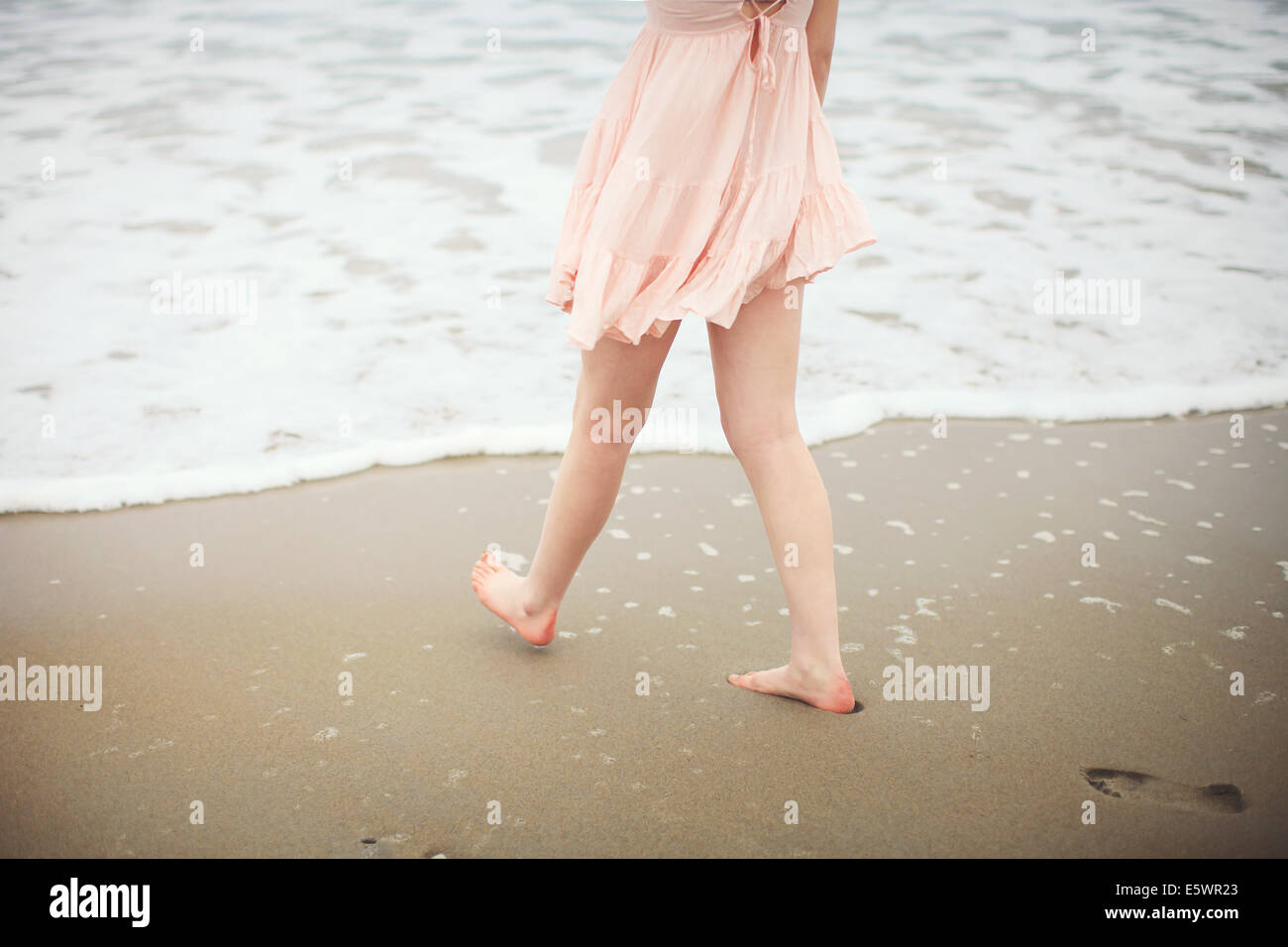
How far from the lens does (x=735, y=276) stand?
69.5 inches

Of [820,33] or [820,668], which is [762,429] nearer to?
[820,668]

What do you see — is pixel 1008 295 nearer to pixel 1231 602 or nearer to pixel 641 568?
pixel 1231 602

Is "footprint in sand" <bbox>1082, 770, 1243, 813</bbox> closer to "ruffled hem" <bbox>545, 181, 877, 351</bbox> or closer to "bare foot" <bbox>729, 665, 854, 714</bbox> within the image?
"bare foot" <bbox>729, 665, 854, 714</bbox>

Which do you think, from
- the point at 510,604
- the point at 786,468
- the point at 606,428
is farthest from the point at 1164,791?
the point at 510,604

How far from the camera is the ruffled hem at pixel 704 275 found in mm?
1767

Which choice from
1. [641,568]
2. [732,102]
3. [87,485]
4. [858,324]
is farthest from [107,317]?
[732,102]

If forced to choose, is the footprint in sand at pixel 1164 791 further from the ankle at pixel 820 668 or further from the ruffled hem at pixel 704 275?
the ruffled hem at pixel 704 275

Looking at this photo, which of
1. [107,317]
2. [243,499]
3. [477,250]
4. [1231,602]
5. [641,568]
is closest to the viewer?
[1231,602]

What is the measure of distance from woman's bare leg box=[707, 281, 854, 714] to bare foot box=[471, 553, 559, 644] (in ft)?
1.82

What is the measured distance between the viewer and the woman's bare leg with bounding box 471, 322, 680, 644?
1.93 metres

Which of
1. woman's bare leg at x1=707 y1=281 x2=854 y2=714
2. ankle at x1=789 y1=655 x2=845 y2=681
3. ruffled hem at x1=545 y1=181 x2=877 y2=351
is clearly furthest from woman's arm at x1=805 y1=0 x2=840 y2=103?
ankle at x1=789 y1=655 x2=845 y2=681

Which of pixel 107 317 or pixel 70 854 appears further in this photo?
pixel 107 317

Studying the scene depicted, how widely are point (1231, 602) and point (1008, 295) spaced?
2.39m

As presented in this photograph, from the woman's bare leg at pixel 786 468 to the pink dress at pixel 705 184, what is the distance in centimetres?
9
